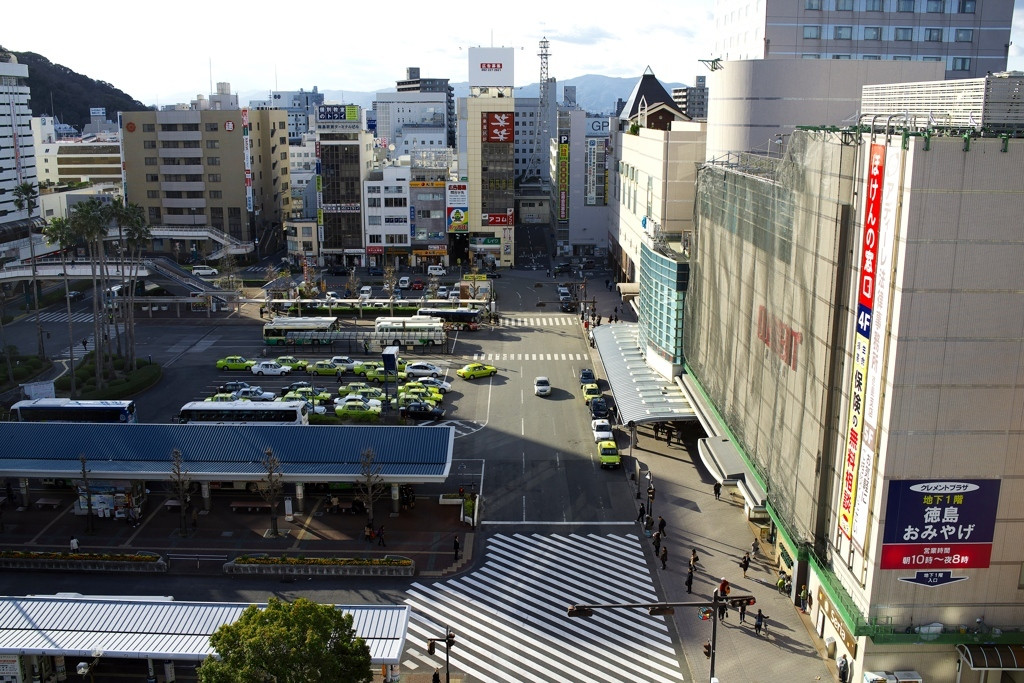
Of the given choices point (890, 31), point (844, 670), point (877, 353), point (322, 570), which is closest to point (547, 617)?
point (322, 570)

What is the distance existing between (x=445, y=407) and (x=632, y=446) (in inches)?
615

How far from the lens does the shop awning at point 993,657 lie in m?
28.2

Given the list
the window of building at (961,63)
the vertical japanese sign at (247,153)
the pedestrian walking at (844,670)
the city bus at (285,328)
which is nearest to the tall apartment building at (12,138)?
the vertical japanese sign at (247,153)

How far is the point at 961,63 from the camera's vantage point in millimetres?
63750

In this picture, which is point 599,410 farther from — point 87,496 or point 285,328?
point 285,328

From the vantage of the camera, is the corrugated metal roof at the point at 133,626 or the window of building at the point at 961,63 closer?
the corrugated metal roof at the point at 133,626

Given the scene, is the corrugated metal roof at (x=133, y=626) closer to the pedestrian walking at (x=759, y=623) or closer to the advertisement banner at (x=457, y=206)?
the pedestrian walking at (x=759, y=623)

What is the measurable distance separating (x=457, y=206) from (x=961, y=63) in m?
60.8

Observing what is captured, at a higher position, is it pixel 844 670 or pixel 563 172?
pixel 563 172

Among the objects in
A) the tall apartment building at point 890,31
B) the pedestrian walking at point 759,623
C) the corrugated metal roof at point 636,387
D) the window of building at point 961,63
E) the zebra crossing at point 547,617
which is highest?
the tall apartment building at point 890,31

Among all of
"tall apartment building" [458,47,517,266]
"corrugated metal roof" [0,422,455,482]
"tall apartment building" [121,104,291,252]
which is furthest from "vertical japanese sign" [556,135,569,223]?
"corrugated metal roof" [0,422,455,482]

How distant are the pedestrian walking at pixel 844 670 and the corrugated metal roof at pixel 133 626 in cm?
1502

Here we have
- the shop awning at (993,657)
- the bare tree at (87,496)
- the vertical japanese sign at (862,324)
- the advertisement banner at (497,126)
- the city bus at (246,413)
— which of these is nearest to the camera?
the vertical japanese sign at (862,324)

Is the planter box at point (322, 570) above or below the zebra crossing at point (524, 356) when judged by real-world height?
below
